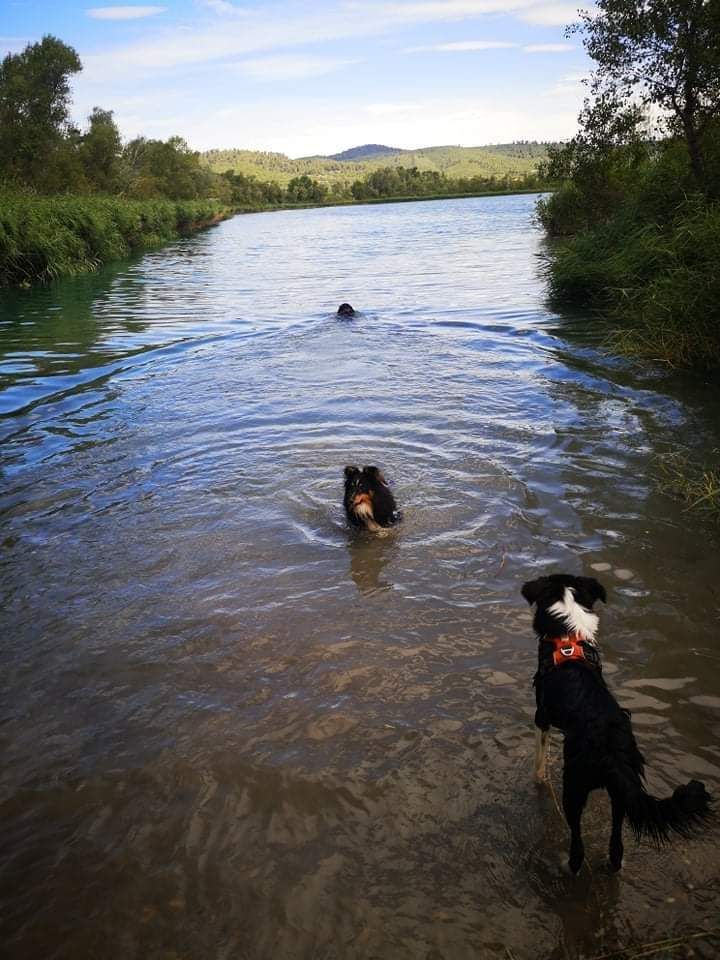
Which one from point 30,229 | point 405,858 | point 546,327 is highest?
point 30,229

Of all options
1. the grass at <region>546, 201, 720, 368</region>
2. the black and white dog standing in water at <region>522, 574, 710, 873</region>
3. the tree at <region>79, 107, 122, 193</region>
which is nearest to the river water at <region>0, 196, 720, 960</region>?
the black and white dog standing in water at <region>522, 574, 710, 873</region>

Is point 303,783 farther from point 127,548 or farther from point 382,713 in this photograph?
point 127,548

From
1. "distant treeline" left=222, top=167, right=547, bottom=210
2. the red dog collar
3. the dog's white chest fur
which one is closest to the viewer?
the red dog collar

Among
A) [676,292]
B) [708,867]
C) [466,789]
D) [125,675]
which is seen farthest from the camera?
[676,292]

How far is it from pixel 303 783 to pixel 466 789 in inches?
34.6

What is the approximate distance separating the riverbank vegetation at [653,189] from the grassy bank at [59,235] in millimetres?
19014

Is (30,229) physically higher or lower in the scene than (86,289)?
higher

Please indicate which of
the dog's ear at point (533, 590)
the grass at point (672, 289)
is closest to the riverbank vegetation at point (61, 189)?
the grass at point (672, 289)

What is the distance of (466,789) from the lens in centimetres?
353

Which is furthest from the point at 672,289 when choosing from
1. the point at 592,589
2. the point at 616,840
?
the point at 616,840

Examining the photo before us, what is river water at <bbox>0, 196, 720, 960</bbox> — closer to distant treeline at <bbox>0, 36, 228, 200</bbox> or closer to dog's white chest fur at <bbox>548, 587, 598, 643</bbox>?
dog's white chest fur at <bbox>548, 587, 598, 643</bbox>

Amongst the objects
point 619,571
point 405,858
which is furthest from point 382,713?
point 619,571

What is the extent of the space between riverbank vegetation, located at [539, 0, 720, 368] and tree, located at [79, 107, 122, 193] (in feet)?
155

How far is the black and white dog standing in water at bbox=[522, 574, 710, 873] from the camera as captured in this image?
2.61 m
